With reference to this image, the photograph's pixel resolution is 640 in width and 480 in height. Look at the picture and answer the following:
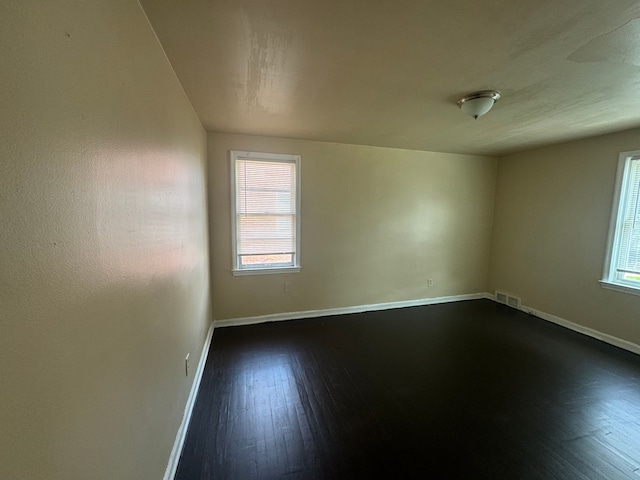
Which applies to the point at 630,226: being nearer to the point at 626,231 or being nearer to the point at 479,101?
the point at 626,231

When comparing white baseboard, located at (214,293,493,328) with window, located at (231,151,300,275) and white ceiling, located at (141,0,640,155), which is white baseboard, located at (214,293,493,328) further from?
white ceiling, located at (141,0,640,155)

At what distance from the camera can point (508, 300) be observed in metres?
4.42

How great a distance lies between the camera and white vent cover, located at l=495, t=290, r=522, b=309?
4285 mm

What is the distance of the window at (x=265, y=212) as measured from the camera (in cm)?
342

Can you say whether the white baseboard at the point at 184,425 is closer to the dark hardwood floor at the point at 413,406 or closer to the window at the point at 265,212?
the dark hardwood floor at the point at 413,406

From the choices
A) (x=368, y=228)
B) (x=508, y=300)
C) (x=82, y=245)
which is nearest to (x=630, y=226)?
(x=508, y=300)

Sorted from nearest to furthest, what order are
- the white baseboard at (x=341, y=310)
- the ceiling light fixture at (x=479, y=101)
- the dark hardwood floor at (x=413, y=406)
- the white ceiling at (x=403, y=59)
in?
the white ceiling at (x=403, y=59) → the dark hardwood floor at (x=413, y=406) → the ceiling light fixture at (x=479, y=101) → the white baseboard at (x=341, y=310)

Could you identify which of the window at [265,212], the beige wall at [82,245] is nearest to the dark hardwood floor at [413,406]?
the beige wall at [82,245]

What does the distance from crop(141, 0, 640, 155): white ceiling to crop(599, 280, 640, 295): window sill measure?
1782 mm

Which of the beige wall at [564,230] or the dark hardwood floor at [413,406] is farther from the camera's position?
the beige wall at [564,230]

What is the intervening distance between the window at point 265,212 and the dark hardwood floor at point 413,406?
0.92 meters

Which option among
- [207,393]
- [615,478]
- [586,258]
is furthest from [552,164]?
[207,393]

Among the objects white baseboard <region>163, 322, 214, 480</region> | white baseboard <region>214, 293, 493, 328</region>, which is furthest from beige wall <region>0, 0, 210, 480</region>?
white baseboard <region>214, 293, 493, 328</region>

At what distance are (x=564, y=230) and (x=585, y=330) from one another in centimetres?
130
